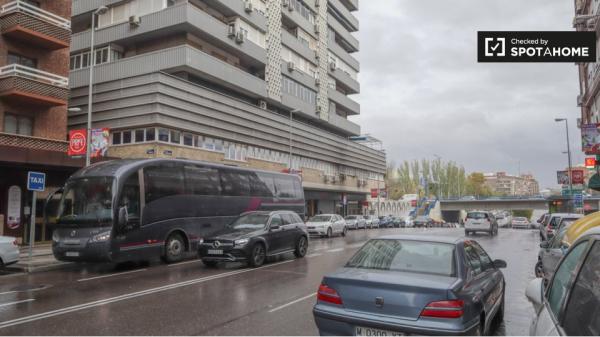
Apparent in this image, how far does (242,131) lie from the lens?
3469 centimetres

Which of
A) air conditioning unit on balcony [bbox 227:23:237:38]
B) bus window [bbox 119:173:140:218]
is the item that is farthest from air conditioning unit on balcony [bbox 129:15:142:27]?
bus window [bbox 119:173:140:218]

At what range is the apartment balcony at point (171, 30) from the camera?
98.2ft

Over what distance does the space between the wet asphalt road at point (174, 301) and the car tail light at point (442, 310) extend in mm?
2264

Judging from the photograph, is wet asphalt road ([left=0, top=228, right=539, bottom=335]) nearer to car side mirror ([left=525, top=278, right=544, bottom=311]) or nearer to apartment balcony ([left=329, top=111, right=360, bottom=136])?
car side mirror ([left=525, top=278, right=544, bottom=311])

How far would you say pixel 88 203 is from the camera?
12.9 metres

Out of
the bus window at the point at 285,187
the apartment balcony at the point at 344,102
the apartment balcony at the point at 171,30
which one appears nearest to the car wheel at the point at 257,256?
the bus window at the point at 285,187

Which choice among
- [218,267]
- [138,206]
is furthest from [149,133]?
[218,267]

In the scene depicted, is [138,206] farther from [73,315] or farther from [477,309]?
[477,309]

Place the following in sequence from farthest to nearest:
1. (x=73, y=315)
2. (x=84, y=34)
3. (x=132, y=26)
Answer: (x=84, y=34), (x=132, y=26), (x=73, y=315)

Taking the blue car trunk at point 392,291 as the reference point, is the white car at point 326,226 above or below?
below

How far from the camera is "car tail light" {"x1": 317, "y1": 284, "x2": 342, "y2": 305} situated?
4.79 meters

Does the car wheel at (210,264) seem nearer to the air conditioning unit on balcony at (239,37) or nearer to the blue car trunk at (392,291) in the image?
the blue car trunk at (392,291)

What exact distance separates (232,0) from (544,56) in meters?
27.8

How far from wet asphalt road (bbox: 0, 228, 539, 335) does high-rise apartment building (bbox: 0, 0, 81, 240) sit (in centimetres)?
869
